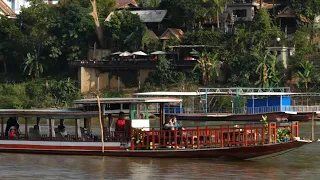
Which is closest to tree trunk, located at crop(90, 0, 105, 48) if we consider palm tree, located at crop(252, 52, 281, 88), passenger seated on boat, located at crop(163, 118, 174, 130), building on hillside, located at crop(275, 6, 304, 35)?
palm tree, located at crop(252, 52, 281, 88)

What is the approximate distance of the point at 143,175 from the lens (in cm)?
2705

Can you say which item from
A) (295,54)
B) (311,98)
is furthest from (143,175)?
(295,54)

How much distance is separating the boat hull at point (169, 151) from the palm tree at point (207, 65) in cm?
2973

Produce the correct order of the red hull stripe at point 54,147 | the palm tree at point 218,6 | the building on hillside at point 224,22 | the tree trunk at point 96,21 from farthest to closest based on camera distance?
the tree trunk at point 96,21 → the building on hillside at point 224,22 → the palm tree at point 218,6 → the red hull stripe at point 54,147

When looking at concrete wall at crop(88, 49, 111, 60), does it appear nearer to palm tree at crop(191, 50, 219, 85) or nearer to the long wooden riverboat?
palm tree at crop(191, 50, 219, 85)

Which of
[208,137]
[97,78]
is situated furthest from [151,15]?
[208,137]

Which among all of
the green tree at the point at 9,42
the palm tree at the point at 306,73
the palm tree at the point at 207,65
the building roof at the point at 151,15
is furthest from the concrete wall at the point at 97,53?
the palm tree at the point at 306,73

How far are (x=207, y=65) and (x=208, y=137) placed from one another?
31.0 m

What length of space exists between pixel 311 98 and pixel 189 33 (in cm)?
1017

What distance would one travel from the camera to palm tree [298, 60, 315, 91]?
59.0 metres

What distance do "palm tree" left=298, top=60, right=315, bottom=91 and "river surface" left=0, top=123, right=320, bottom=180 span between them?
88.4 feet

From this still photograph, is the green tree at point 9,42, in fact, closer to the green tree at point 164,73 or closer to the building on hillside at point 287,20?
the green tree at point 164,73

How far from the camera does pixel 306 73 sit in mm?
58969

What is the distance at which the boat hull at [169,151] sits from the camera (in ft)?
98.0
